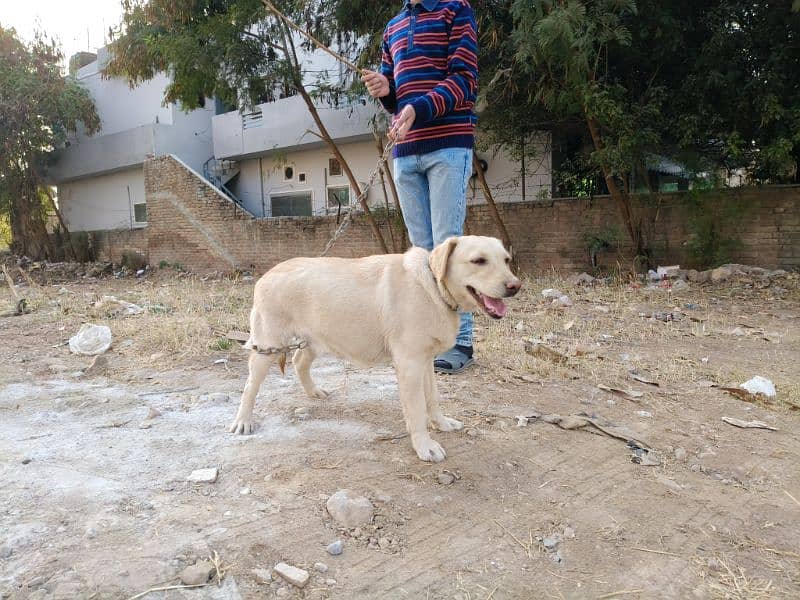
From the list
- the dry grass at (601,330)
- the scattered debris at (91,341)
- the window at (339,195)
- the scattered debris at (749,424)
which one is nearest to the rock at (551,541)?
the scattered debris at (749,424)

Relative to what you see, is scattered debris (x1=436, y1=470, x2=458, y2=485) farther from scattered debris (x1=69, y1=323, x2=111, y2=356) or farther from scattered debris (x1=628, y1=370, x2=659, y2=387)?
scattered debris (x1=69, y1=323, x2=111, y2=356)

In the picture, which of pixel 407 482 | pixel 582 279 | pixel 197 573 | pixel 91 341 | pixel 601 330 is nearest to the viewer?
pixel 197 573

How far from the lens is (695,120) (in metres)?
7.75

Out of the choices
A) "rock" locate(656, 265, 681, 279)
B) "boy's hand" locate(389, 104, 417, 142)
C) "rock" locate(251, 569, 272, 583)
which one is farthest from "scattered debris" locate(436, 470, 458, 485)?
"rock" locate(656, 265, 681, 279)

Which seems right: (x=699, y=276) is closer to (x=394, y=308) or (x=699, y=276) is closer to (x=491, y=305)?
(x=491, y=305)

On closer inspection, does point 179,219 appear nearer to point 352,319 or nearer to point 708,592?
point 352,319

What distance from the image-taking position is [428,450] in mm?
2451

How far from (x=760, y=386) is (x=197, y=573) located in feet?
10.9

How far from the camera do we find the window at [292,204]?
15.1 metres

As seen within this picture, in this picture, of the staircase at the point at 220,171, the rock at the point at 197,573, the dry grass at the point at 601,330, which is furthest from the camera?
the staircase at the point at 220,171

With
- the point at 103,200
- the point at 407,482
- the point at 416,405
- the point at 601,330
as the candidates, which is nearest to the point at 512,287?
the point at 416,405

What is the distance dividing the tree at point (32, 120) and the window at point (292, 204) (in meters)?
6.65

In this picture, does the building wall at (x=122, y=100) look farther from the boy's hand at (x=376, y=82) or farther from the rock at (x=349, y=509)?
the rock at (x=349, y=509)

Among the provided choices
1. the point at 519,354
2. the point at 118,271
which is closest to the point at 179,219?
the point at 118,271
